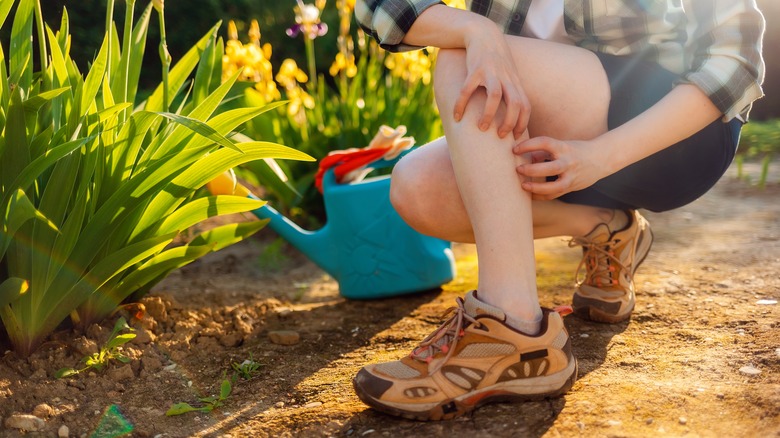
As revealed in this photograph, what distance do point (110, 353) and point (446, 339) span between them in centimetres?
72

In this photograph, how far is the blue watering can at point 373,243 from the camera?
215cm

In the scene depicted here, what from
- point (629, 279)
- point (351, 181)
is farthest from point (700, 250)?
point (351, 181)

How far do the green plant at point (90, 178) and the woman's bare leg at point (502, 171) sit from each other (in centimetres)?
31

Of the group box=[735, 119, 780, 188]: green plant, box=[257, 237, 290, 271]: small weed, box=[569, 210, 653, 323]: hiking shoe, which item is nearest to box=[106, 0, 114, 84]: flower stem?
box=[569, 210, 653, 323]: hiking shoe

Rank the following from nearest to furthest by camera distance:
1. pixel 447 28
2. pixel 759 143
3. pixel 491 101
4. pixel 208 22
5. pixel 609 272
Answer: pixel 491 101 < pixel 447 28 < pixel 609 272 < pixel 208 22 < pixel 759 143

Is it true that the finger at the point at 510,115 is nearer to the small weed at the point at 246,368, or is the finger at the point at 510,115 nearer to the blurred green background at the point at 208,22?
the small weed at the point at 246,368

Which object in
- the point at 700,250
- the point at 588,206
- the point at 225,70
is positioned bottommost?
the point at 700,250

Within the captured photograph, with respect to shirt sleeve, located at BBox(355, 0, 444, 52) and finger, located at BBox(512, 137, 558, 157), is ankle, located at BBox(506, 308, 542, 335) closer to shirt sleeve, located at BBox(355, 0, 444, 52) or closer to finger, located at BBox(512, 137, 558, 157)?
finger, located at BBox(512, 137, 558, 157)

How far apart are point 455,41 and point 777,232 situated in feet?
5.35

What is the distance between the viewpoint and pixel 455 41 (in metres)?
1.46

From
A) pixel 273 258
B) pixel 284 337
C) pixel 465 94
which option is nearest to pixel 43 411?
pixel 284 337

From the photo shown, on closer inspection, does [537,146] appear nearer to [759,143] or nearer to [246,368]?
[246,368]

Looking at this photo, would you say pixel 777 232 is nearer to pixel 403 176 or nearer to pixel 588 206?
pixel 588 206

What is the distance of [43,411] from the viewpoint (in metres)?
1.42
